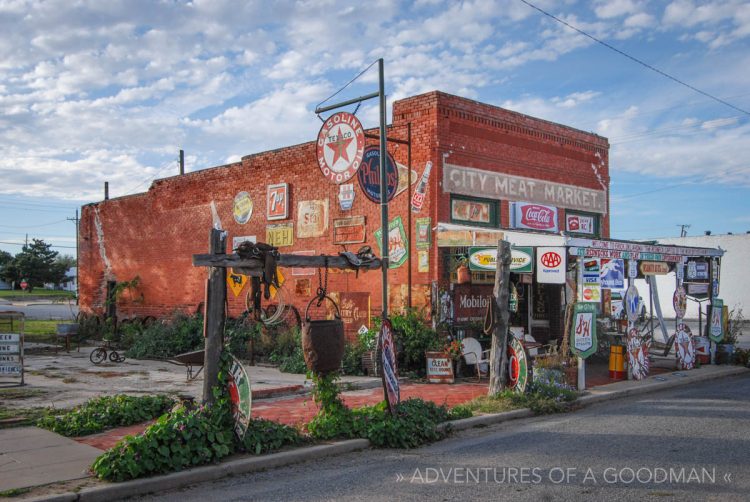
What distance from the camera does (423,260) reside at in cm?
1512

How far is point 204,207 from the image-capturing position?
21.1m

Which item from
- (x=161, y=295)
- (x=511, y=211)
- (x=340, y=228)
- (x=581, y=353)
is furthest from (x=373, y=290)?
(x=161, y=295)

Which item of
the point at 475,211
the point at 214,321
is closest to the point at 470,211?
the point at 475,211

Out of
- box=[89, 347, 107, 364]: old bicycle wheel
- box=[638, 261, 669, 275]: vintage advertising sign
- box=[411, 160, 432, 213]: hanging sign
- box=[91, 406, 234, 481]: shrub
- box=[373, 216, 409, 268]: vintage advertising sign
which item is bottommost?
box=[89, 347, 107, 364]: old bicycle wheel

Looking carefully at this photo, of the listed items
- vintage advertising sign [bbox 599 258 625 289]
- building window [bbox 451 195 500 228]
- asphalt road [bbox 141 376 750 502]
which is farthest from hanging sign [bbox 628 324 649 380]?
building window [bbox 451 195 500 228]

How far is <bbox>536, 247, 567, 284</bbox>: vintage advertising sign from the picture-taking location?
12.4 meters

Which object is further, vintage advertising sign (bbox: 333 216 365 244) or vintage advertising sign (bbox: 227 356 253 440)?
vintage advertising sign (bbox: 333 216 365 244)

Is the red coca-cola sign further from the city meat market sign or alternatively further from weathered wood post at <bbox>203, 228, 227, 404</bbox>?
weathered wood post at <bbox>203, 228, 227, 404</bbox>

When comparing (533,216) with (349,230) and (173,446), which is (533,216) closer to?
(349,230)

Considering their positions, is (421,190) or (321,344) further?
(421,190)

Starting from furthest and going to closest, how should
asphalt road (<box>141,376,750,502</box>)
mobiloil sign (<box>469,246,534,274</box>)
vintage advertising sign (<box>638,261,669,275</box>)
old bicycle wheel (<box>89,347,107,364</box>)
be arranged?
old bicycle wheel (<box>89,347,107,364</box>) < vintage advertising sign (<box>638,261,669,275</box>) < mobiloil sign (<box>469,246,534,274</box>) < asphalt road (<box>141,376,750,502</box>)

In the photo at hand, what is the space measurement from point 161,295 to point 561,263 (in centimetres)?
1485

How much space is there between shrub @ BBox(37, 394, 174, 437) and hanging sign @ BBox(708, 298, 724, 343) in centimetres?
1286

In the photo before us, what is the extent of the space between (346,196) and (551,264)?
6.08 meters
